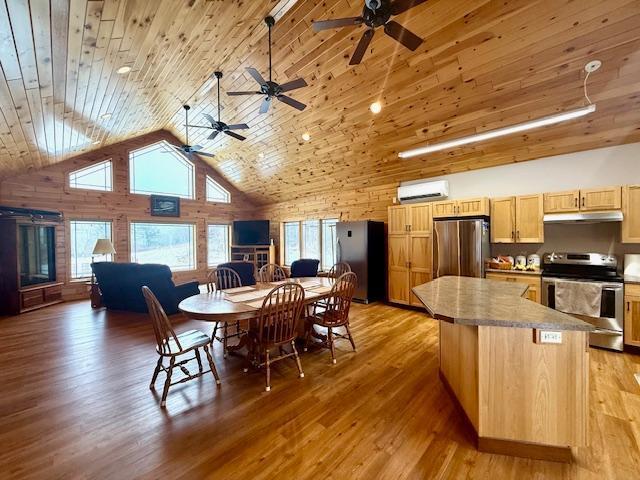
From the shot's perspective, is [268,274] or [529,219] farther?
[268,274]

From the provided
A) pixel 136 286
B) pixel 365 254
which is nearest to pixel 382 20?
pixel 365 254

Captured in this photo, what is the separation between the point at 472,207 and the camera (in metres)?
4.48

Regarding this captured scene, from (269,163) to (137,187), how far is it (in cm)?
365

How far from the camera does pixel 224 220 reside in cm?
869

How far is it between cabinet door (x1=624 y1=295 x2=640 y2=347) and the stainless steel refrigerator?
5.13 feet

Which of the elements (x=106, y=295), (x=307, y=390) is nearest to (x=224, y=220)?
(x=106, y=295)

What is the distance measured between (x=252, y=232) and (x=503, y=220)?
653 cm

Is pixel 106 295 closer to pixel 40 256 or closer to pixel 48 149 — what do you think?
pixel 40 256

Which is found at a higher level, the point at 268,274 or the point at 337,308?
the point at 268,274

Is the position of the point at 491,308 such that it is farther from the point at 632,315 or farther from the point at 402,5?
the point at 632,315

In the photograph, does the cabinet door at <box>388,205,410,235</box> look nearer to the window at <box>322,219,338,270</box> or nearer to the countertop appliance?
the window at <box>322,219,338,270</box>

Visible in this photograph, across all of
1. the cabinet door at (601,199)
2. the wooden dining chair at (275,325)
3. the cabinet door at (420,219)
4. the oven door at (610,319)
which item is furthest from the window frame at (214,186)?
the oven door at (610,319)

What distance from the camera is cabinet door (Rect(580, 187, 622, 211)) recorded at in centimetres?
340

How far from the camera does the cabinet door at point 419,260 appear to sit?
505 centimetres
